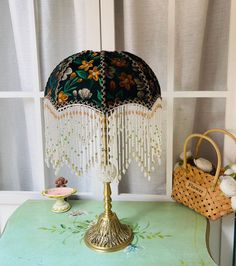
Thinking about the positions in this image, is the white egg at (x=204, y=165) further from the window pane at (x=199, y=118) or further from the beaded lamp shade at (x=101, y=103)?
the beaded lamp shade at (x=101, y=103)

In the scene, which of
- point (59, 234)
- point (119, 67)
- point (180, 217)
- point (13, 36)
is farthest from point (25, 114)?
point (180, 217)

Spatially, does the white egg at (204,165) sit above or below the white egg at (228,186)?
above

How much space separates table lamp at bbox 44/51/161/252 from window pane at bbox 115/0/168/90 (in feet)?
1.16

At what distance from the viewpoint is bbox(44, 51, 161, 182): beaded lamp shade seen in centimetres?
93

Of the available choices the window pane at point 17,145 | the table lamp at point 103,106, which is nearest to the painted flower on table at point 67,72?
the table lamp at point 103,106

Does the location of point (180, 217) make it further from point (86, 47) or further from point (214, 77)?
point (86, 47)

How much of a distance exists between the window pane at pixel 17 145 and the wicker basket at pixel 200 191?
0.69 m

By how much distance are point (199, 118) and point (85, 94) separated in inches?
26.3

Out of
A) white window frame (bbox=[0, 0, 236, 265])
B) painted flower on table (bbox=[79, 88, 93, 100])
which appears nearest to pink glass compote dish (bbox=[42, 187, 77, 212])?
Answer: white window frame (bbox=[0, 0, 236, 265])

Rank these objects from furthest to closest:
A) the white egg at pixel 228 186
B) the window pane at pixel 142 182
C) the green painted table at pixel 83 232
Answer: the window pane at pixel 142 182 < the white egg at pixel 228 186 < the green painted table at pixel 83 232

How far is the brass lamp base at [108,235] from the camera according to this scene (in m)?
1.12

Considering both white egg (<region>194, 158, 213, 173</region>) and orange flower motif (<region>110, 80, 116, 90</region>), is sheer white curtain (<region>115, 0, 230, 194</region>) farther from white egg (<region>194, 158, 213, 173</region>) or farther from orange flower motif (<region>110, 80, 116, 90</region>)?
orange flower motif (<region>110, 80, 116, 90</region>)

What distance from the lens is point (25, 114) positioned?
1494mm

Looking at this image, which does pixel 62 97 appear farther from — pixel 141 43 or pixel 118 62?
pixel 141 43
